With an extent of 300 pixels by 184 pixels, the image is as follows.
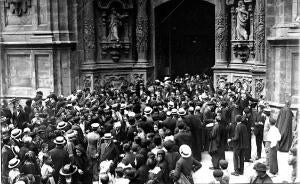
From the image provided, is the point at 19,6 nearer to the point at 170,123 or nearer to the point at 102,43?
the point at 102,43

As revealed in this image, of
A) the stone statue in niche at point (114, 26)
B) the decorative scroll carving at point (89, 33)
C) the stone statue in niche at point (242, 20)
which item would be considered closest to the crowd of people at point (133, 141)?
the stone statue in niche at point (242, 20)

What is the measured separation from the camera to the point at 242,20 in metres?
21.7

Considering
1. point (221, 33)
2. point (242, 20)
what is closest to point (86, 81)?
point (221, 33)

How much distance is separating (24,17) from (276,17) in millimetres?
11389

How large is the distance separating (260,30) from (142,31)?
6290mm

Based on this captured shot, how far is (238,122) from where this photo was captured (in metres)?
12.8

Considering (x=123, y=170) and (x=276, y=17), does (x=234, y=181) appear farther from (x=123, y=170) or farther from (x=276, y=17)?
(x=276, y=17)

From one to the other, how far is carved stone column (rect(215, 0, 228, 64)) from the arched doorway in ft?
13.4

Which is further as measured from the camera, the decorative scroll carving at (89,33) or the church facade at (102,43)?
the decorative scroll carving at (89,33)

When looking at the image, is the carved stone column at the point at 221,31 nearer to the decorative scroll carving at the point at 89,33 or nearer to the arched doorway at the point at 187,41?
the arched doorway at the point at 187,41

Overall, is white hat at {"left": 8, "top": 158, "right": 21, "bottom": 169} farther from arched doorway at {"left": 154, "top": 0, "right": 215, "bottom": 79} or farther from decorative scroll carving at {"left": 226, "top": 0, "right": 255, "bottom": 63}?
arched doorway at {"left": 154, "top": 0, "right": 215, "bottom": 79}

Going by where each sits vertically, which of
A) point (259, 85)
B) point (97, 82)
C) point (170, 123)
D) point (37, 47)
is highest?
point (37, 47)

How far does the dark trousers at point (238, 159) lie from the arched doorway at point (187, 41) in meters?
14.3

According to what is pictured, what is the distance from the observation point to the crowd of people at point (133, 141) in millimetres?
9742
